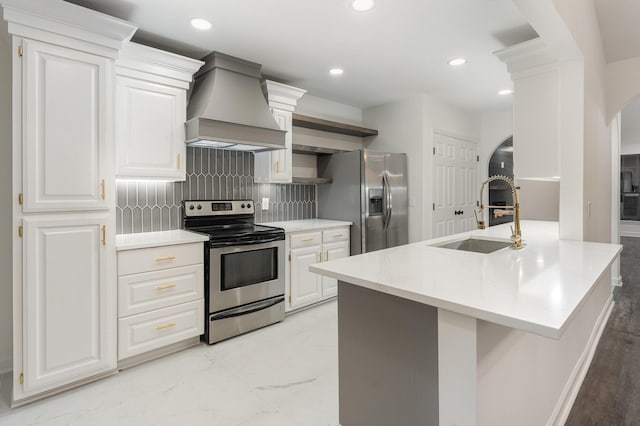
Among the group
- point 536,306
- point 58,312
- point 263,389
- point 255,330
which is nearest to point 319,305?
point 255,330

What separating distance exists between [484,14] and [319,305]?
3045mm

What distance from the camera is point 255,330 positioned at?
9.86ft

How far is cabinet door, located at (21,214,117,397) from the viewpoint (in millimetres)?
1925

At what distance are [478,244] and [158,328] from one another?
2417 millimetres

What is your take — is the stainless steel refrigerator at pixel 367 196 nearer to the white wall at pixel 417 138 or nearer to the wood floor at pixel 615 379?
the white wall at pixel 417 138

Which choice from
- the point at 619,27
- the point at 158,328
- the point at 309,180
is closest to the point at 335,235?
the point at 309,180

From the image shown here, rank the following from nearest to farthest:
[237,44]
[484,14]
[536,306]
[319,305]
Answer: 1. [536,306]
2. [484,14]
3. [237,44]
4. [319,305]

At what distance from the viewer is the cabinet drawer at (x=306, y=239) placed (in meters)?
3.36

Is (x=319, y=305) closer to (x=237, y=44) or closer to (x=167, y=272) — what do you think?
(x=167, y=272)

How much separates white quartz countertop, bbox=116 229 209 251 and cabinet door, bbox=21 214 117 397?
167 mm

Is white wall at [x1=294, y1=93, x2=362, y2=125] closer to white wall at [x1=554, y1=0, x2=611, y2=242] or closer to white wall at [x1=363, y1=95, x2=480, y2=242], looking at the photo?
white wall at [x1=363, y1=95, x2=480, y2=242]

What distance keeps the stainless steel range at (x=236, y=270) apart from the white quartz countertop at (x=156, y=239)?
12 cm

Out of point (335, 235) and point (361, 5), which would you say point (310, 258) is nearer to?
point (335, 235)

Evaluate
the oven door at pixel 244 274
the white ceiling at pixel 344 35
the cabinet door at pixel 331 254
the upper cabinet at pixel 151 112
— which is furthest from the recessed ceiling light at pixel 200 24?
the cabinet door at pixel 331 254
